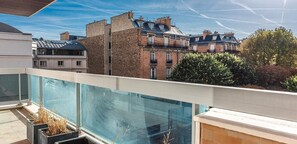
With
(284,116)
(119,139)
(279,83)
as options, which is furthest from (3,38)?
(279,83)

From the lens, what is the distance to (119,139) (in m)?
1.75

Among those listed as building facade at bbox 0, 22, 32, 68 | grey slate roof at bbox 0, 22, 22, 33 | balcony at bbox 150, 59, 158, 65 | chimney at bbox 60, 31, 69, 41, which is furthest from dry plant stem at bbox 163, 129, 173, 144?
chimney at bbox 60, 31, 69, 41

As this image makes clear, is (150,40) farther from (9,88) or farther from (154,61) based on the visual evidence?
(9,88)

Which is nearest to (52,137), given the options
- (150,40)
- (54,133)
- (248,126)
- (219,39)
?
(54,133)

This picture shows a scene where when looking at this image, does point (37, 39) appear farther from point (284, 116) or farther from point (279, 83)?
point (284, 116)

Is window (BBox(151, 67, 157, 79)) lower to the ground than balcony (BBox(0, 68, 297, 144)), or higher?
lower

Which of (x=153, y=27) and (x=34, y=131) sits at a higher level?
(x=153, y=27)

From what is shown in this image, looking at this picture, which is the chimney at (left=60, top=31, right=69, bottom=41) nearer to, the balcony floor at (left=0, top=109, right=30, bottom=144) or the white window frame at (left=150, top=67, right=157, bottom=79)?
the white window frame at (left=150, top=67, right=157, bottom=79)

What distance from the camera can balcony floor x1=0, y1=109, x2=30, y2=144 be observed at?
7.72 feet

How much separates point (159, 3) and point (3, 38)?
16.9 m

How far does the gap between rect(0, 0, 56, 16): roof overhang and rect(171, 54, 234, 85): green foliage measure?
11.4 m

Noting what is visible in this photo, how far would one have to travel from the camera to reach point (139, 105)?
1.59 metres

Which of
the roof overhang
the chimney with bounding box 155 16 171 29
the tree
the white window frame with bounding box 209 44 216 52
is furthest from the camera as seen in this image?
the white window frame with bounding box 209 44 216 52

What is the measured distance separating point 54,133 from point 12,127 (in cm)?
113
